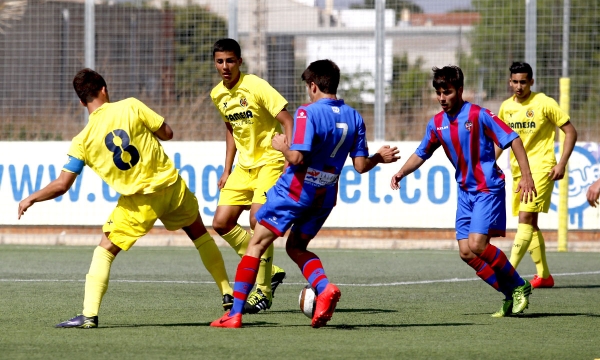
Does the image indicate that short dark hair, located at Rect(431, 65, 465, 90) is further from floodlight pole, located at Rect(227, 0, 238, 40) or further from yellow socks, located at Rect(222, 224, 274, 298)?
floodlight pole, located at Rect(227, 0, 238, 40)

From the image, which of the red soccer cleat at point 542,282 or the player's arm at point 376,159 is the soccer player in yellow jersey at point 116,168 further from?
the red soccer cleat at point 542,282

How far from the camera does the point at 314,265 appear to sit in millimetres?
7828

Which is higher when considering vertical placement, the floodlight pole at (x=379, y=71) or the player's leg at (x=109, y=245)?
the floodlight pole at (x=379, y=71)

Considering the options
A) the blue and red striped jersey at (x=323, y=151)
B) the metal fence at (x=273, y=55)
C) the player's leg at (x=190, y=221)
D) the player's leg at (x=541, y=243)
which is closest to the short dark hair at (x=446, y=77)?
the blue and red striped jersey at (x=323, y=151)

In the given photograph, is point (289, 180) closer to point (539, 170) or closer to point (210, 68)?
point (539, 170)

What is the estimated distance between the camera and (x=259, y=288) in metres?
8.88

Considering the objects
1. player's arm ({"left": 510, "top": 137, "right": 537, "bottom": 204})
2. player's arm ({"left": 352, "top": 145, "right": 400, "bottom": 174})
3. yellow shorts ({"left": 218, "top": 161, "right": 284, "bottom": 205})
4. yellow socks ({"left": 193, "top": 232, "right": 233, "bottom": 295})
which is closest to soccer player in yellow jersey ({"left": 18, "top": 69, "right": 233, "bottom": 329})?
yellow socks ({"left": 193, "top": 232, "right": 233, "bottom": 295})

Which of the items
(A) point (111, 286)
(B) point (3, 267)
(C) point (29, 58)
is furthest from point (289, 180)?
(C) point (29, 58)

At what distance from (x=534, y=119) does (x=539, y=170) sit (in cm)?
49

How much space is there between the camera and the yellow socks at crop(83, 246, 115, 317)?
7.62 metres

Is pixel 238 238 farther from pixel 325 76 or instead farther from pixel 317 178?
pixel 325 76

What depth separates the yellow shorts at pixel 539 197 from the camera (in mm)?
10781

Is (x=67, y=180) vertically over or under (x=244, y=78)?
under

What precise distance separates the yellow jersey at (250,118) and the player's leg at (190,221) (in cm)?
85
